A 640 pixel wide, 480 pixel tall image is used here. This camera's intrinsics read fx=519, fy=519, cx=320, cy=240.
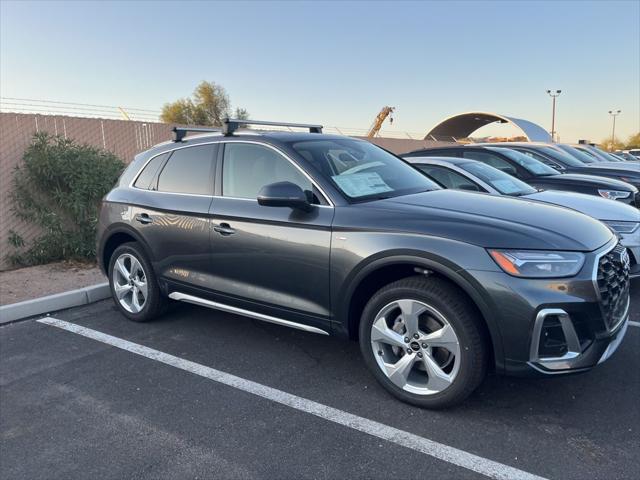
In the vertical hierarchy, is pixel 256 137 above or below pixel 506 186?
above

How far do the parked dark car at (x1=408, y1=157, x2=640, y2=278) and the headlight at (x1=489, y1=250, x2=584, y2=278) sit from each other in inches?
68.1

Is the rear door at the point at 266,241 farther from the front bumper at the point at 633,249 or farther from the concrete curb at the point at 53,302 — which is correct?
the front bumper at the point at 633,249

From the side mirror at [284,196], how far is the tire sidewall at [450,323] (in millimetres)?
800

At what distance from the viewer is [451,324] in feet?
9.71

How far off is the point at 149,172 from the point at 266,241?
5.84 feet

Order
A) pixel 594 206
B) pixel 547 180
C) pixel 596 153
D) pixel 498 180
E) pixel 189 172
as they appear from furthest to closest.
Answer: pixel 596 153 → pixel 547 180 → pixel 498 180 → pixel 594 206 → pixel 189 172

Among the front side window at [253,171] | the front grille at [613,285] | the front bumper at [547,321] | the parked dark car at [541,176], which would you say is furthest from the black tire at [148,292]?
the parked dark car at [541,176]

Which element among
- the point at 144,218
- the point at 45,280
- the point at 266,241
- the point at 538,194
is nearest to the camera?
the point at 266,241

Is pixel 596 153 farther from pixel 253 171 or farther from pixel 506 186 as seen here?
pixel 253 171

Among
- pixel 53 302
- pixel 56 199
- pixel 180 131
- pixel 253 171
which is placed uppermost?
pixel 180 131

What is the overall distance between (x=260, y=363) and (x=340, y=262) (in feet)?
3.79

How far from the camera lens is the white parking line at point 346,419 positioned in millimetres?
2611

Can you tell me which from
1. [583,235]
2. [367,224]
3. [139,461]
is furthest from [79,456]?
[583,235]

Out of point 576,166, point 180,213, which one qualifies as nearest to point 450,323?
point 180,213
